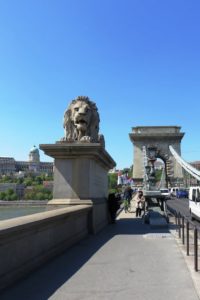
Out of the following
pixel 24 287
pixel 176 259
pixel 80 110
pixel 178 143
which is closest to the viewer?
pixel 24 287

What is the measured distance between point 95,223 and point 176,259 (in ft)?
13.5

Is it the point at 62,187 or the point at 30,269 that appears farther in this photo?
the point at 62,187

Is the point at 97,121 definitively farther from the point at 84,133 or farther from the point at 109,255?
the point at 109,255

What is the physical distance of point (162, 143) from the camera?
9188cm

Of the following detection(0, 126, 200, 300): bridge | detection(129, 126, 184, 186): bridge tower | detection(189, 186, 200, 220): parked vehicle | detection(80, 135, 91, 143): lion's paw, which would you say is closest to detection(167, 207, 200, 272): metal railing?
detection(0, 126, 200, 300): bridge

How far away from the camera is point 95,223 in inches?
471

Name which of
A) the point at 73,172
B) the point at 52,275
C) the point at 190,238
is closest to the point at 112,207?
the point at 73,172

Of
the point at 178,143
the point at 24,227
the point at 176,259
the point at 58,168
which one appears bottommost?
the point at 176,259

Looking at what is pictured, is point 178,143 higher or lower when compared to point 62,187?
higher

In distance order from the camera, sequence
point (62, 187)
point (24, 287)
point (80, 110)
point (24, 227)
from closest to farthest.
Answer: point (24, 287) → point (24, 227) → point (62, 187) → point (80, 110)

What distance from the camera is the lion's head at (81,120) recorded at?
12727mm

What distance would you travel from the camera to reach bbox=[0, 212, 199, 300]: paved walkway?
5523mm

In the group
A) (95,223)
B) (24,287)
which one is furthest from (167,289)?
(95,223)

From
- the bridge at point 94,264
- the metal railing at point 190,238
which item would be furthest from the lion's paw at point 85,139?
the metal railing at point 190,238
